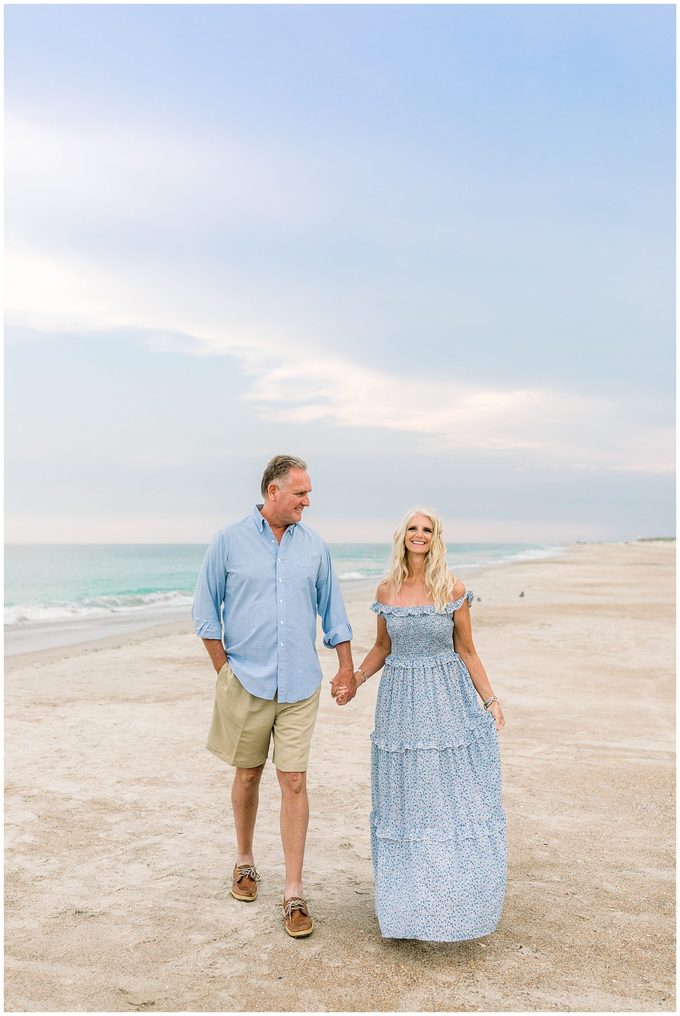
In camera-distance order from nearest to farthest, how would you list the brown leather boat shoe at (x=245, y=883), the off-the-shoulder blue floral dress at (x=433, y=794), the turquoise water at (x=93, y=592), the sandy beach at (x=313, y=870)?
the sandy beach at (x=313, y=870) < the off-the-shoulder blue floral dress at (x=433, y=794) < the brown leather boat shoe at (x=245, y=883) < the turquoise water at (x=93, y=592)

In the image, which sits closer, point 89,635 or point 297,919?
point 297,919

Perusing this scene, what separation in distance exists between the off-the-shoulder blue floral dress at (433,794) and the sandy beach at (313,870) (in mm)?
223

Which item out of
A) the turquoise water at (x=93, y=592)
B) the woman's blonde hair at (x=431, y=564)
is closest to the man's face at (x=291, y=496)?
the woman's blonde hair at (x=431, y=564)

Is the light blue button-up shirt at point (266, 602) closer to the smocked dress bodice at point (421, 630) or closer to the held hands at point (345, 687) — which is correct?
the held hands at point (345, 687)

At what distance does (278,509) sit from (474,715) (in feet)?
4.60

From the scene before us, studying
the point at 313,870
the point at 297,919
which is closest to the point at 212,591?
the point at 297,919

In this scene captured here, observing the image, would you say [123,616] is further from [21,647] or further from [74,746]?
[74,746]

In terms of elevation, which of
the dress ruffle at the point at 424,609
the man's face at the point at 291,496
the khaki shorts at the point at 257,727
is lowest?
the khaki shorts at the point at 257,727

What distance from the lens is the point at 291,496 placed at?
4289 mm

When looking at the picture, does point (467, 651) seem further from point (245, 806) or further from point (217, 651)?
point (245, 806)

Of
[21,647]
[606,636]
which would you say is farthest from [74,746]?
[606,636]

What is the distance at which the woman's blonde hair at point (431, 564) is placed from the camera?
4.09 m

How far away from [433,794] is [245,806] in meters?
1.16

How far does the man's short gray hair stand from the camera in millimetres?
4344
